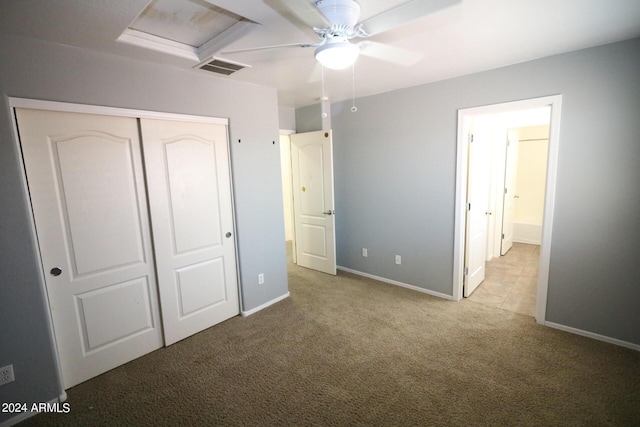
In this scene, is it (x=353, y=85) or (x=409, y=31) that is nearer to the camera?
(x=409, y=31)

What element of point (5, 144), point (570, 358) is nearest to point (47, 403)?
point (5, 144)

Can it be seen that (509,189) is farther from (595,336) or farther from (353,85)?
(353,85)

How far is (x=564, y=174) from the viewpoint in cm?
259

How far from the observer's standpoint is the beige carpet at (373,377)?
6.25 ft

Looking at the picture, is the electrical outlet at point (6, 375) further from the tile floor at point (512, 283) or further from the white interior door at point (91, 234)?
the tile floor at point (512, 283)

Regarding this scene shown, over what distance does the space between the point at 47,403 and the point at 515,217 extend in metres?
7.22

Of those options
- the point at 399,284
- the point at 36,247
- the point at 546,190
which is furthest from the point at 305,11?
the point at 399,284

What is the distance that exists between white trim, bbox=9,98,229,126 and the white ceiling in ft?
1.28

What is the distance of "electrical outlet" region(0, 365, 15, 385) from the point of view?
188 centimetres

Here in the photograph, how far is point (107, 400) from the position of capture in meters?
2.09

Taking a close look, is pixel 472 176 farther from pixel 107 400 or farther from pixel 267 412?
pixel 107 400

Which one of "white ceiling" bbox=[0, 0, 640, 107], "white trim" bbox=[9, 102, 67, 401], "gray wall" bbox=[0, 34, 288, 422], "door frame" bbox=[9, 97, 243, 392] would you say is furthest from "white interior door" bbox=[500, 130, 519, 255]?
"white trim" bbox=[9, 102, 67, 401]

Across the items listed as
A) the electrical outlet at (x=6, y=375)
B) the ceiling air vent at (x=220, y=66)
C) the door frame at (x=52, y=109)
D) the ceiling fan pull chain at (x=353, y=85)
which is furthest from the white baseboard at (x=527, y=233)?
the electrical outlet at (x=6, y=375)

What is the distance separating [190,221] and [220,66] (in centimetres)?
137
